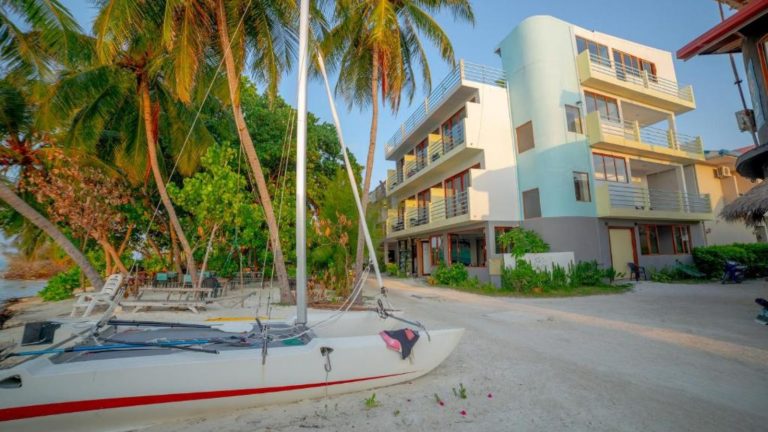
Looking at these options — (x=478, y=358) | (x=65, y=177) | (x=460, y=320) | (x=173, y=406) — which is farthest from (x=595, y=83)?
(x=65, y=177)

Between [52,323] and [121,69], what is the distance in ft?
37.6

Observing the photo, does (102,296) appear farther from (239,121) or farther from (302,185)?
(302,185)

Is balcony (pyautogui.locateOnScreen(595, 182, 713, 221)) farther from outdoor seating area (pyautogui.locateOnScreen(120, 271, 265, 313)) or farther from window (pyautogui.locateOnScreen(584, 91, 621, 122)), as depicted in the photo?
outdoor seating area (pyautogui.locateOnScreen(120, 271, 265, 313))

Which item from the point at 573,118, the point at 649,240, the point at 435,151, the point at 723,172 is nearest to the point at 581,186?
the point at 573,118

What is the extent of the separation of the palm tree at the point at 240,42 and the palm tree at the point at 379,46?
6.83 feet

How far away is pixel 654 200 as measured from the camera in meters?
17.7

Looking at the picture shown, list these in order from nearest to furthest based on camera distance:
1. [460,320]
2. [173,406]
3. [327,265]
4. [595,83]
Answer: [173,406], [460,320], [327,265], [595,83]

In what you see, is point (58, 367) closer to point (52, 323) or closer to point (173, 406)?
point (173, 406)

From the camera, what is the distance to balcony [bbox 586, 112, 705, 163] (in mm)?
15695

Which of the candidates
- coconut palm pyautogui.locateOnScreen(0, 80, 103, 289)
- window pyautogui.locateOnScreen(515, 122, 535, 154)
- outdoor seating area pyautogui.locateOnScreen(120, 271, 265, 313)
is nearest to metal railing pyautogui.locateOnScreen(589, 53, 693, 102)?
window pyautogui.locateOnScreen(515, 122, 535, 154)

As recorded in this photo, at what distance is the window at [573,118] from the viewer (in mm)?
16047

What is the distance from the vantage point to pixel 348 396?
404 centimetres

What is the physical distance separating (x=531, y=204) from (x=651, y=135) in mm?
7826

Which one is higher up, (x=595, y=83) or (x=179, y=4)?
(x=595, y=83)
